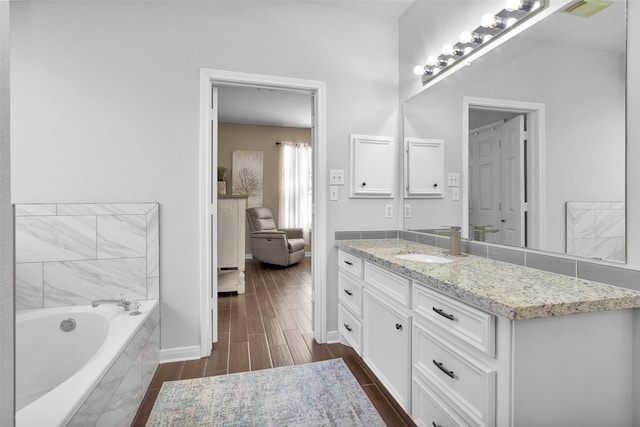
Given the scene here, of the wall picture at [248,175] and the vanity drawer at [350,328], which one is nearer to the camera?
the vanity drawer at [350,328]

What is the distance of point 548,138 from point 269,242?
15.0ft

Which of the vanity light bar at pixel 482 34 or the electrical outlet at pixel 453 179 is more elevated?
the vanity light bar at pixel 482 34

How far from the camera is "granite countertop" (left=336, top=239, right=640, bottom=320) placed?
3.33 ft

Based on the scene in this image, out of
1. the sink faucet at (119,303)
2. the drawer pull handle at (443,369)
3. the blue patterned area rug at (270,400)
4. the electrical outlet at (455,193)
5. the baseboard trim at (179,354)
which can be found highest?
the electrical outlet at (455,193)

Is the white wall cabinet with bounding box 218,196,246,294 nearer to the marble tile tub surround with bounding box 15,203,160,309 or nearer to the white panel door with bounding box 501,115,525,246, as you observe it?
the marble tile tub surround with bounding box 15,203,160,309

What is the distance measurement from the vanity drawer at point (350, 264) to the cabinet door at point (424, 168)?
0.73 meters

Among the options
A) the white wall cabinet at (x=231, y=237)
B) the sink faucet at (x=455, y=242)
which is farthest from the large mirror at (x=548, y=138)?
the white wall cabinet at (x=231, y=237)

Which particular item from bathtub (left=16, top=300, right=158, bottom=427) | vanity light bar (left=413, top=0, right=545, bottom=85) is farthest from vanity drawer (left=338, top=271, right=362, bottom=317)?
vanity light bar (left=413, top=0, right=545, bottom=85)

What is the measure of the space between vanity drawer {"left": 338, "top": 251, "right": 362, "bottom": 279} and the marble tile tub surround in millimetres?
1305

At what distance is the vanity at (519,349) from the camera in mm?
1018

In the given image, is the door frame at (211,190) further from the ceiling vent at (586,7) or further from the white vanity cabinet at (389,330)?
the ceiling vent at (586,7)

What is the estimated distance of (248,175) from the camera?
21.2 ft

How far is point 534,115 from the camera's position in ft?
5.09

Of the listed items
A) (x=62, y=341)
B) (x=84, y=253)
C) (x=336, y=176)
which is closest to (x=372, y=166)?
(x=336, y=176)
